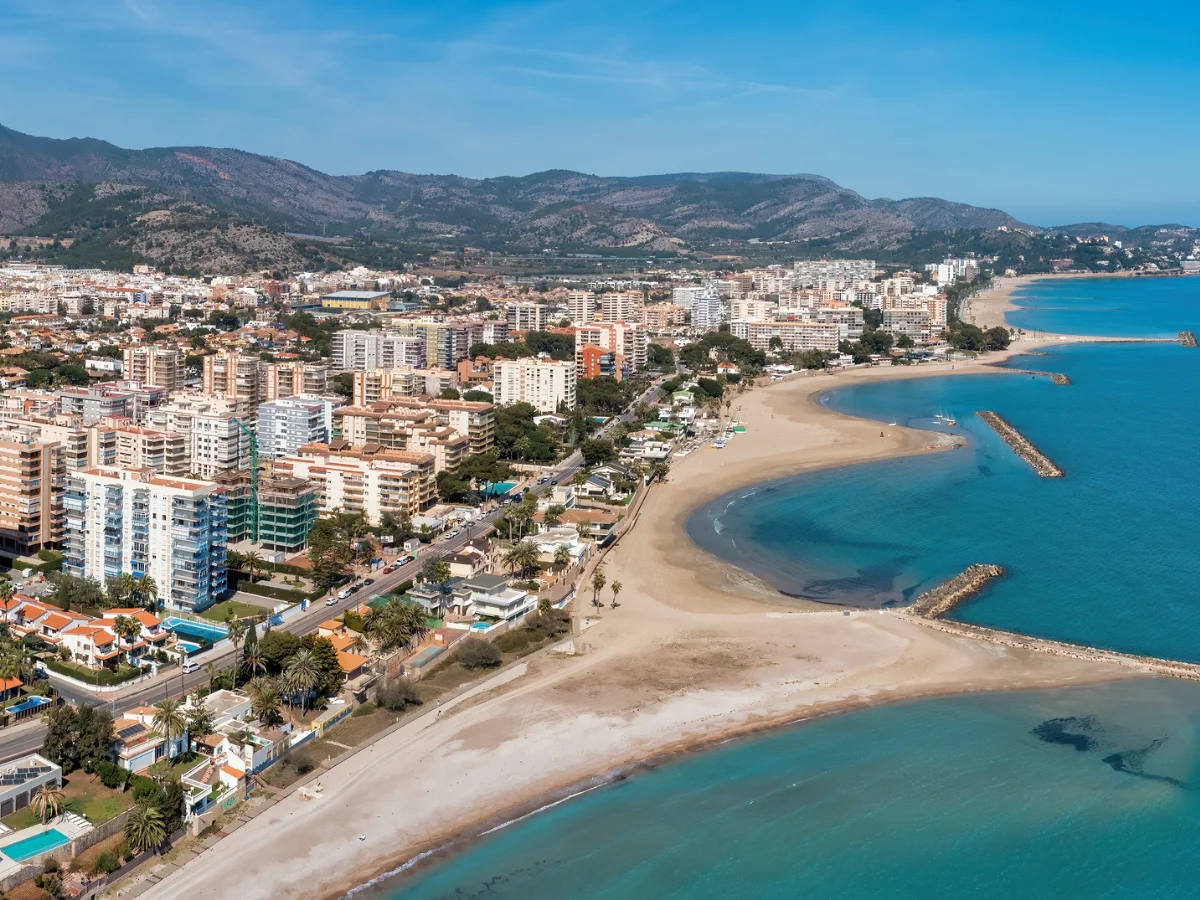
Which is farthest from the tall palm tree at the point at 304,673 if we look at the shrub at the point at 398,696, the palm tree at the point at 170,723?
the palm tree at the point at 170,723

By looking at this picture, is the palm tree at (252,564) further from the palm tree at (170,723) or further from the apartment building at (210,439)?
the palm tree at (170,723)

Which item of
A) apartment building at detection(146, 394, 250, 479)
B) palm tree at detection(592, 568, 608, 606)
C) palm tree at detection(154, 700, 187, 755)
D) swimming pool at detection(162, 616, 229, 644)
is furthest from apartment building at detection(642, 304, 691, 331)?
palm tree at detection(154, 700, 187, 755)

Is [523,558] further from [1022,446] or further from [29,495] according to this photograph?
[1022,446]

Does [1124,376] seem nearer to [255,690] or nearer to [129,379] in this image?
[129,379]

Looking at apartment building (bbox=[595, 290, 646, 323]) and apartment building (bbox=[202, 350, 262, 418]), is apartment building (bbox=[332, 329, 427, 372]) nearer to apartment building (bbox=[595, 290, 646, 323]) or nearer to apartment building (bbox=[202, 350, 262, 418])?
apartment building (bbox=[202, 350, 262, 418])

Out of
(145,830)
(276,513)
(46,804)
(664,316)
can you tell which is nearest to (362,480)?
(276,513)

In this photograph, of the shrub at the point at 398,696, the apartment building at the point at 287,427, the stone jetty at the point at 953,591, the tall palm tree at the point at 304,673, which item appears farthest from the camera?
the apartment building at the point at 287,427

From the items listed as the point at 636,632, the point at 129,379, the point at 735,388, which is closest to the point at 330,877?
the point at 636,632
